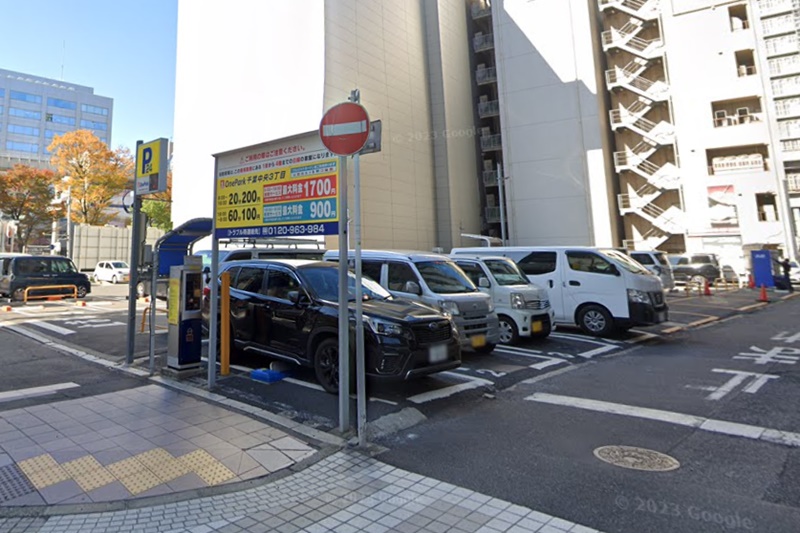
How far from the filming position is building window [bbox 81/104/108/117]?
71.7 m

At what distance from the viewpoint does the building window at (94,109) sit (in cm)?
7169

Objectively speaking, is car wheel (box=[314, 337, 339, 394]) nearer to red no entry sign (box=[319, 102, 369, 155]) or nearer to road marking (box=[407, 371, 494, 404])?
road marking (box=[407, 371, 494, 404])

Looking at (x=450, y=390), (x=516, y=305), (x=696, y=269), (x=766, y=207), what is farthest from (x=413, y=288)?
(x=766, y=207)

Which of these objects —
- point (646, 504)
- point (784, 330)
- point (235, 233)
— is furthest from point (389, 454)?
point (784, 330)

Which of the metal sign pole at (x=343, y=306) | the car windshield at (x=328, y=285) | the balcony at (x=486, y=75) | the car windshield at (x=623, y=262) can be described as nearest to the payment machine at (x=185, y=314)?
the car windshield at (x=328, y=285)

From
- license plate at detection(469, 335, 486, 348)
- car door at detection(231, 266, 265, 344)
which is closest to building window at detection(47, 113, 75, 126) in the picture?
car door at detection(231, 266, 265, 344)

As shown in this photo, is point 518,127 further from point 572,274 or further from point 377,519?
point 377,519

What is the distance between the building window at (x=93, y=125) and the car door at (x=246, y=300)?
283 feet

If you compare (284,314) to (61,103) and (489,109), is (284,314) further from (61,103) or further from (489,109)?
(61,103)

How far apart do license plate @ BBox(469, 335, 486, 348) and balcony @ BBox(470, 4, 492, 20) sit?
3395 centimetres

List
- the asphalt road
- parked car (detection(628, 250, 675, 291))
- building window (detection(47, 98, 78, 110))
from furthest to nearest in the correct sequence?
building window (detection(47, 98, 78, 110))
parked car (detection(628, 250, 675, 291))
the asphalt road

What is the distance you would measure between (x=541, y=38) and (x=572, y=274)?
25378 mm


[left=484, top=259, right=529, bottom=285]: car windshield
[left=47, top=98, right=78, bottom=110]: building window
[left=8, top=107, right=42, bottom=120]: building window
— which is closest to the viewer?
[left=484, top=259, right=529, bottom=285]: car windshield

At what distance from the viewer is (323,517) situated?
2.73 metres
